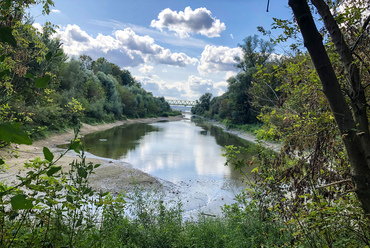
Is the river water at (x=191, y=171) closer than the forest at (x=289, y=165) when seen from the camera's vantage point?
No

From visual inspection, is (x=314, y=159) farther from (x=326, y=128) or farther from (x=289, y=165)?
(x=289, y=165)

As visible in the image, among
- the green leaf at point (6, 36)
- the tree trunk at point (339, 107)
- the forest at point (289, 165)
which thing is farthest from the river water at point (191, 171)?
the green leaf at point (6, 36)

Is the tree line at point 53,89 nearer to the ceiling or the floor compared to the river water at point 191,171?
nearer to the ceiling

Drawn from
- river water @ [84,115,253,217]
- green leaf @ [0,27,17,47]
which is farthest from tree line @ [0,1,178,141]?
river water @ [84,115,253,217]

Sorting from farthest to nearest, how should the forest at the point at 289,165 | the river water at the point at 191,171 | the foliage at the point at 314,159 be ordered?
the river water at the point at 191,171, the foliage at the point at 314,159, the forest at the point at 289,165

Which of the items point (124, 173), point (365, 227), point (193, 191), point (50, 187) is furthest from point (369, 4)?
point (124, 173)

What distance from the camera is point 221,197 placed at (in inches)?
392

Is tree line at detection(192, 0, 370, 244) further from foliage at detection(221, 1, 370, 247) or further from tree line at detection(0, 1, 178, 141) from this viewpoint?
tree line at detection(0, 1, 178, 141)

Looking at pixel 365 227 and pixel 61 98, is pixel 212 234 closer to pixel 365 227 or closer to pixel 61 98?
pixel 365 227

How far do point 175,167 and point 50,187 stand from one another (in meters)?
13.1

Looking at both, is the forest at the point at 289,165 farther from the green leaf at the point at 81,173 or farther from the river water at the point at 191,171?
the river water at the point at 191,171

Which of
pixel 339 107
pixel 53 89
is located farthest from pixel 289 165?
pixel 53 89

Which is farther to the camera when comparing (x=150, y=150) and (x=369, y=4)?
(x=150, y=150)

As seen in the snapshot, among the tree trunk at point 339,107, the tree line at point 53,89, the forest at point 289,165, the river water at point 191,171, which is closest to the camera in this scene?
the forest at point 289,165
